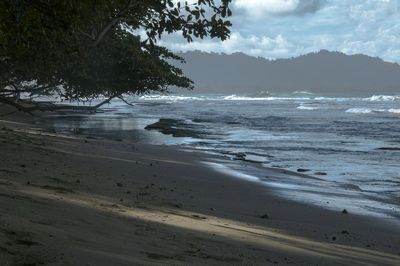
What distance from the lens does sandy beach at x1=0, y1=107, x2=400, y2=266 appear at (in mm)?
4680

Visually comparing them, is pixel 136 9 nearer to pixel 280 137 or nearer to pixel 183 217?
pixel 183 217

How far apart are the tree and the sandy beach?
1.97 metres

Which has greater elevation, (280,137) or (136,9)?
(136,9)

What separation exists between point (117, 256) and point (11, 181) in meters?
3.63

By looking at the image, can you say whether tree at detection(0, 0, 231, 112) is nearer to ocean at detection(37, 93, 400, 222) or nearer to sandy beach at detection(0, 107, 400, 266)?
sandy beach at detection(0, 107, 400, 266)

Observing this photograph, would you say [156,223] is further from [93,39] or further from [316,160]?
[316,160]

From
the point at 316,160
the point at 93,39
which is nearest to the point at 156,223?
the point at 93,39

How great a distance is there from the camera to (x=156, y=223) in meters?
6.29

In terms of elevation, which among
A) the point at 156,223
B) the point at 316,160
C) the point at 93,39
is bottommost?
the point at 316,160

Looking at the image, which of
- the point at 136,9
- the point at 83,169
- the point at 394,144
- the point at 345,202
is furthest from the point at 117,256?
the point at 394,144

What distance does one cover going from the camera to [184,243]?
546cm

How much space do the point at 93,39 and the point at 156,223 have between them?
12.6 feet

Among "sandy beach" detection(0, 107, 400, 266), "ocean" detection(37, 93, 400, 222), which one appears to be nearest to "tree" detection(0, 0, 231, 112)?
"sandy beach" detection(0, 107, 400, 266)

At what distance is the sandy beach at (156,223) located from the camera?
15.4ft
